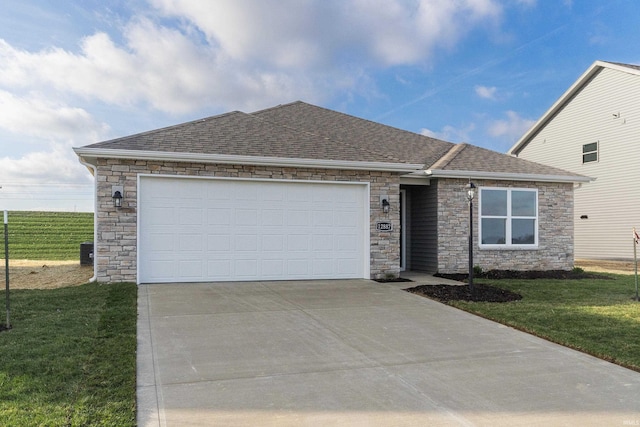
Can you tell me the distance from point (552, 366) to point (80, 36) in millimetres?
13357

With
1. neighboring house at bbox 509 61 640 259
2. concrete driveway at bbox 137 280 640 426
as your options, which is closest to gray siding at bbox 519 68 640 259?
neighboring house at bbox 509 61 640 259

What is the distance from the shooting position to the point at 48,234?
23.5m

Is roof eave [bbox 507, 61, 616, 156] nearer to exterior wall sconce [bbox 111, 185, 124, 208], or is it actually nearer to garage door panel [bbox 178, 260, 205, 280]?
garage door panel [bbox 178, 260, 205, 280]

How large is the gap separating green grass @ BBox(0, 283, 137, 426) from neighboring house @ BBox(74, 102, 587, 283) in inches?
94.4

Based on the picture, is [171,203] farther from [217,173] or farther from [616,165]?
[616,165]

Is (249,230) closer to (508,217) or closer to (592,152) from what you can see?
(508,217)

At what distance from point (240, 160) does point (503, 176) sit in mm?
7501

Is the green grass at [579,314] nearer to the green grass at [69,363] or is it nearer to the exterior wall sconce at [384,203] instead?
the exterior wall sconce at [384,203]

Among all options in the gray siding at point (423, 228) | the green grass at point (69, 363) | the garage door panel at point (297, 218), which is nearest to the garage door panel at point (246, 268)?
the garage door panel at point (297, 218)

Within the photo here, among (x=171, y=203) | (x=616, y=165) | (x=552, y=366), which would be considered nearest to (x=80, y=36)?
(x=171, y=203)

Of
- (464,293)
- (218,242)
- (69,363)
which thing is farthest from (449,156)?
(69,363)

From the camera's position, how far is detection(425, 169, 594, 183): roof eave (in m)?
12.3

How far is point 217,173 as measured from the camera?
1019 centimetres

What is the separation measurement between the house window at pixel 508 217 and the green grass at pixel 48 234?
15.8 metres
